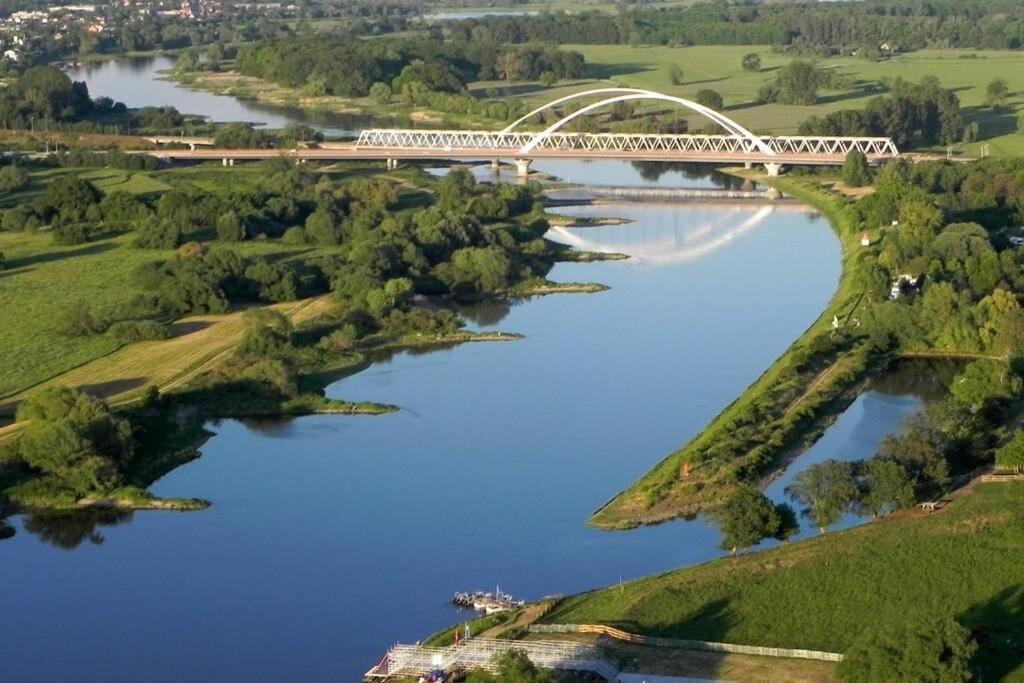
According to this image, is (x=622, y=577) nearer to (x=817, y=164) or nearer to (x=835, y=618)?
(x=835, y=618)

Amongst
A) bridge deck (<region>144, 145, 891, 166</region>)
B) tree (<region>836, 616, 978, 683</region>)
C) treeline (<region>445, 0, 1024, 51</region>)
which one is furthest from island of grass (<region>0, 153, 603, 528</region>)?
treeline (<region>445, 0, 1024, 51</region>)

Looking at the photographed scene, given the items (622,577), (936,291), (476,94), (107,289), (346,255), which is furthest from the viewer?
A: (476,94)

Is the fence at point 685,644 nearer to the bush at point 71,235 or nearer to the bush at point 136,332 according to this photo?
the bush at point 136,332

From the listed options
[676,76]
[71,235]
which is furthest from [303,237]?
[676,76]

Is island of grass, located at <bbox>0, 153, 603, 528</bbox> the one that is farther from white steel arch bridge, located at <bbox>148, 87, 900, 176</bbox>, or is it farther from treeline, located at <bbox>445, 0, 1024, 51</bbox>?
treeline, located at <bbox>445, 0, 1024, 51</bbox>

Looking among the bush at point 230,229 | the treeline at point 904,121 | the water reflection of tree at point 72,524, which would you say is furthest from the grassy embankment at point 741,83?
the water reflection of tree at point 72,524

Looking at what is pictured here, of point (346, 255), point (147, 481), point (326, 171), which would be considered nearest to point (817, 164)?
point (326, 171)
